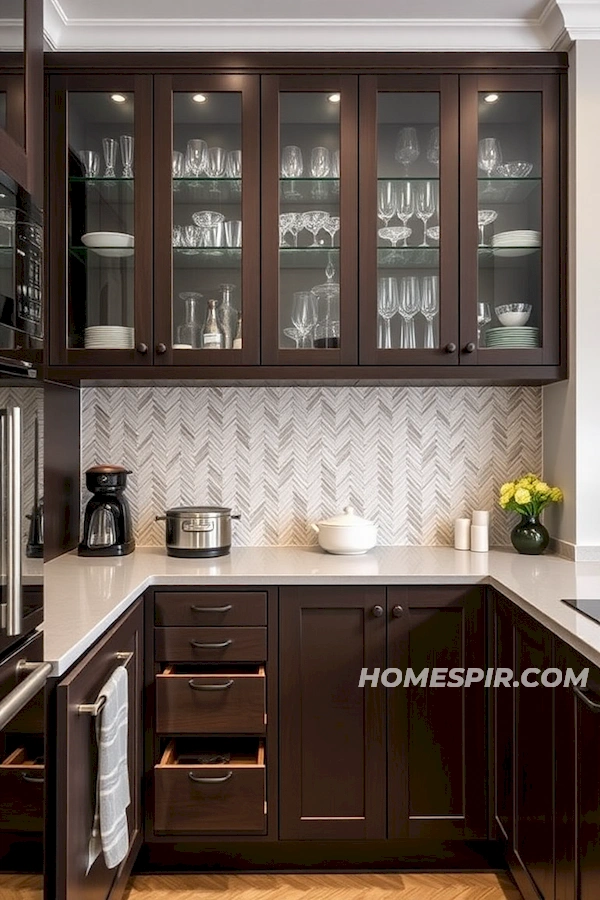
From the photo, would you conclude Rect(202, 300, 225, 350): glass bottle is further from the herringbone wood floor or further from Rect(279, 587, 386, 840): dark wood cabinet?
the herringbone wood floor

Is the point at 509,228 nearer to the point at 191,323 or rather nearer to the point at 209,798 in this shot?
the point at 191,323

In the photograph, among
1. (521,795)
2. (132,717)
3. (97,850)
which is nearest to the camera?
(97,850)

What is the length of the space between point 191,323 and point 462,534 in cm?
125

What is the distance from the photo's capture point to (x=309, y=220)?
8.08 feet

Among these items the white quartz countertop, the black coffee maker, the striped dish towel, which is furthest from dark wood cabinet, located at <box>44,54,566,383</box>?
the striped dish towel

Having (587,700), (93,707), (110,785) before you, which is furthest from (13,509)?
(587,700)

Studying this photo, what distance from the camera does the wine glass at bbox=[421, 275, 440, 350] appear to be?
8.07 ft

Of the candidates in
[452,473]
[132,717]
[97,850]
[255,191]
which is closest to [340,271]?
[255,191]

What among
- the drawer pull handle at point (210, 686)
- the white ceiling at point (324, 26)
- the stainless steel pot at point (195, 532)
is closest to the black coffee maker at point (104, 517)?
the stainless steel pot at point (195, 532)

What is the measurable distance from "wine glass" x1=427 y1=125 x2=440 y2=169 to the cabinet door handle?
177 cm

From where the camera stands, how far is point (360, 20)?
2408mm

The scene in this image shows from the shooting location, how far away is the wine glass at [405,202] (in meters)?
2.46

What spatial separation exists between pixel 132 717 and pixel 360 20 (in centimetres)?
232

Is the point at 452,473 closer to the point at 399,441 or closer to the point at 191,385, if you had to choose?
the point at 399,441
